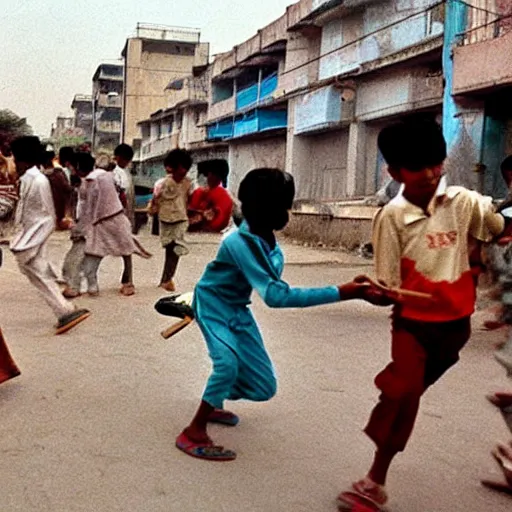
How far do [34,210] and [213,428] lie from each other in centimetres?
301

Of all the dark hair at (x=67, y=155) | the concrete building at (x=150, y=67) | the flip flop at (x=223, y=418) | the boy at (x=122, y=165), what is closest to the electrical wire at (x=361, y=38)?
the boy at (x=122, y=165)

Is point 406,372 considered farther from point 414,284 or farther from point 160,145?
point 160,145

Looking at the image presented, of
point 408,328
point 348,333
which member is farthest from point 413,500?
point 348,333

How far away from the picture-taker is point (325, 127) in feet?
71.3

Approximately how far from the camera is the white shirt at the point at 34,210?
6039 millimetres

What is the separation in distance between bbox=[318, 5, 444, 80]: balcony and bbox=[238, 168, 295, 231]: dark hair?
13884mm

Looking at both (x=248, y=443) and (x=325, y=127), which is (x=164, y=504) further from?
(x=325, y=127)

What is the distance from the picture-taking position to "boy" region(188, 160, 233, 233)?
7.12 metres

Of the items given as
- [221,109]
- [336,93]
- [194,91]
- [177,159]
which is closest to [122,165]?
[177,159]

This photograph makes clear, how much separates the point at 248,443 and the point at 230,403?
66 cm

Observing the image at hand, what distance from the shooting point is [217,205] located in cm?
723

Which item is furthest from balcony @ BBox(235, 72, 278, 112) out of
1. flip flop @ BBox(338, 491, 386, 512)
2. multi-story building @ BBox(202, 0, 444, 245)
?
flip flop @ BBox(338, 491, 386, 512)

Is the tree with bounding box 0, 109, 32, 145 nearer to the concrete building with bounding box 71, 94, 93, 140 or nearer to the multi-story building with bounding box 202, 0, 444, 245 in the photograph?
the multi-story building with bounding box 202, 0, 444, 245

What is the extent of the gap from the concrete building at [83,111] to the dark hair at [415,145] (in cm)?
7856
